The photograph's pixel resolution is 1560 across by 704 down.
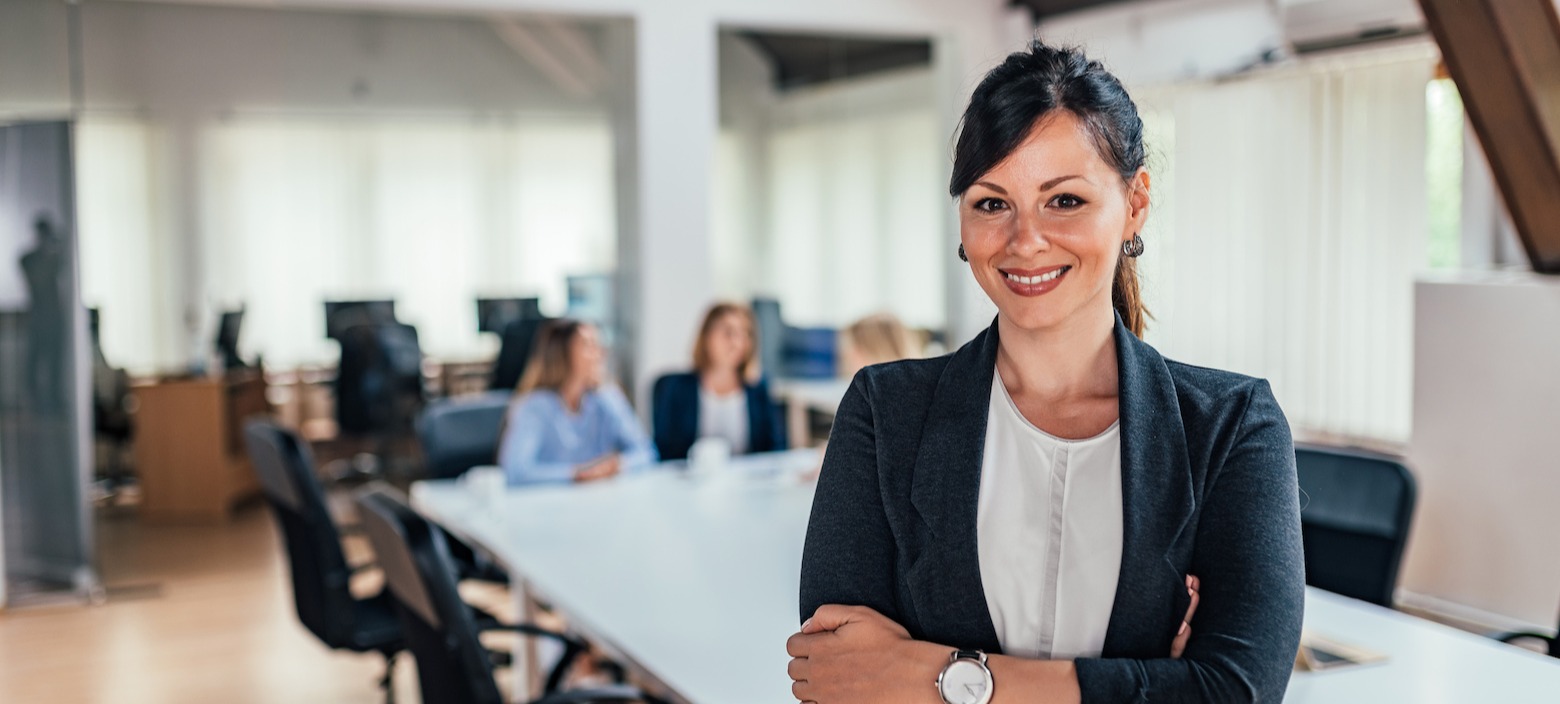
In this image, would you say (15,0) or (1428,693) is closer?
(1428,693)

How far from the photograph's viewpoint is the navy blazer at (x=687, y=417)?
5059 mm

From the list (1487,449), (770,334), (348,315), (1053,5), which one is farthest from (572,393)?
(348,315)

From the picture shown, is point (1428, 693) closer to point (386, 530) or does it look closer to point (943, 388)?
point (943, 388)

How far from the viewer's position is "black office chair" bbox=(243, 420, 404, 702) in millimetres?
3771

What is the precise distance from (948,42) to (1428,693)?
5.88m

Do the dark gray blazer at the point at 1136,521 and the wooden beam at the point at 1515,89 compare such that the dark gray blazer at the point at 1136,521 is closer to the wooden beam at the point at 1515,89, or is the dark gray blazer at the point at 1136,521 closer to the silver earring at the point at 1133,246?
the silver earring at the point at 1133,246

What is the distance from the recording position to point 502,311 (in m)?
8.40

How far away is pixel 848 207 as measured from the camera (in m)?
7.41

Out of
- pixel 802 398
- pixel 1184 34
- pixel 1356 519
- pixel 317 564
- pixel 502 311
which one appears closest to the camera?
pixel 1356 519

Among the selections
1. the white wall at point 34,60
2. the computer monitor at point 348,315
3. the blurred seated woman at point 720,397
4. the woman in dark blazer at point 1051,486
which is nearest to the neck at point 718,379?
the blurred seated woman at point 720,397

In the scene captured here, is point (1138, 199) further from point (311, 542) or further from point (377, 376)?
point (377, 376)

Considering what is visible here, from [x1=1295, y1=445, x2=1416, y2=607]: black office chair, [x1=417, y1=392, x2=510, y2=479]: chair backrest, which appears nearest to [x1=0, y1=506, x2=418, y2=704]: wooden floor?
[x1=417, y1=392, x2=510, y2=479]: chair backrest

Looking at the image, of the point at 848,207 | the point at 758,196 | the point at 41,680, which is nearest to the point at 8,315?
the point at 41,680

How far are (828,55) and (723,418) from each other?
9.85 feet
